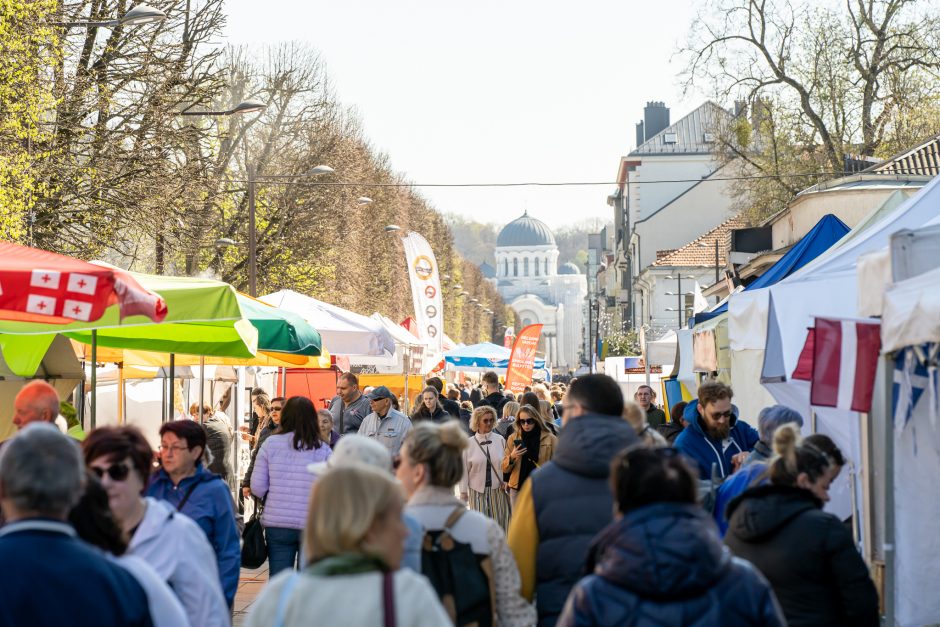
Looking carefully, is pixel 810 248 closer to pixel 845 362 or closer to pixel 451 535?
pixel 845 362

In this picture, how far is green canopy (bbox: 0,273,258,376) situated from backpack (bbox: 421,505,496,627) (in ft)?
10.4

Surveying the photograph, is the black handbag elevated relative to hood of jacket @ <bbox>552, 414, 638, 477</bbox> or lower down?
lower down

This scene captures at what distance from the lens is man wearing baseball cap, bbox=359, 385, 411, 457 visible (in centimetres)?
1303

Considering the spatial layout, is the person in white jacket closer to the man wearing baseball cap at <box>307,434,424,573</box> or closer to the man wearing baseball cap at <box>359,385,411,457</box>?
the man wearing baseball cap at <box>307,434,424,573</box>

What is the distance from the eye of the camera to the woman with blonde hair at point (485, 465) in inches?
500

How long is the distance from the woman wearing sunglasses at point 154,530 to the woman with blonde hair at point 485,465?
8.16 meters

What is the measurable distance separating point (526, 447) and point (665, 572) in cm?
872

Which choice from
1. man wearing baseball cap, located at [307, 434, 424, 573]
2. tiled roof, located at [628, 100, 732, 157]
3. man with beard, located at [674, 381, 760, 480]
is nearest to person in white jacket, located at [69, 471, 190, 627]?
man wearing baseball cap, located at [307, 434, 424, 573]

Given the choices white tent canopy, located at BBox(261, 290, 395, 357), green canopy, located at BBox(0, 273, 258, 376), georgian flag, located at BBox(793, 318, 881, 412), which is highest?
white tent canopy, located at BBox(261, 290, 395, 357)

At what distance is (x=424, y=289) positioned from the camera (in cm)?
3222

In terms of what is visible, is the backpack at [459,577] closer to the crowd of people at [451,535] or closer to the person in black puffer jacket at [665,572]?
the crowd of people at [451,535]

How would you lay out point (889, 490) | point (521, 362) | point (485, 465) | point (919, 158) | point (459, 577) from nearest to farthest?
point (459, 577)
point (889, 490)
point (485, 465)
point (521, 362)
point (919, 158)

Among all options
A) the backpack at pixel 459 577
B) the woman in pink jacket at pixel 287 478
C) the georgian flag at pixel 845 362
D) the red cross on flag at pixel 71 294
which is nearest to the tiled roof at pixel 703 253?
the woman in pink jacket at pixel 287 478

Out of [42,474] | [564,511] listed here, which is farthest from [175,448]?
[42,474]
